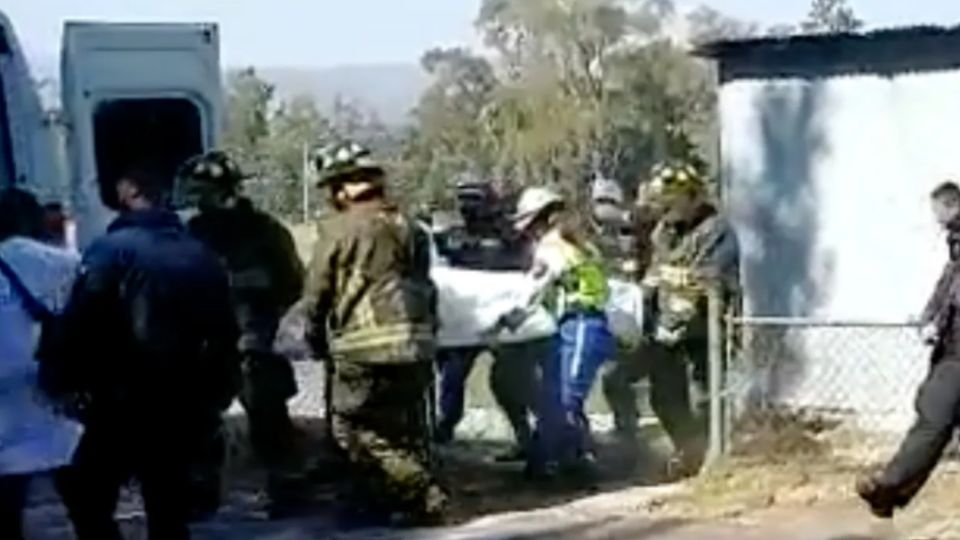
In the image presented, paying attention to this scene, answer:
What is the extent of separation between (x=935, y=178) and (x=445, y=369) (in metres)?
2.80

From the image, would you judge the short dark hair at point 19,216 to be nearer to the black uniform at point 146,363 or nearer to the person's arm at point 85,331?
the black uniform at point 146,363

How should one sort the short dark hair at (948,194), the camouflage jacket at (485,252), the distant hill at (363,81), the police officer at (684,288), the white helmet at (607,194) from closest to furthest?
the short dark hair at (948,194) < the police officer at (684,288) < the camouflage jacket at (485,252) < the white helmet at (607,194) < the distant hill at (363,81)

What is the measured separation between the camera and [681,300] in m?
12.1

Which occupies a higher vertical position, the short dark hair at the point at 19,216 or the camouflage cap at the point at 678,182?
the short dark hair at the point at 19,216

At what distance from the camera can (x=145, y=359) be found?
805 centimetres

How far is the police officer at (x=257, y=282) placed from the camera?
36.7 ft

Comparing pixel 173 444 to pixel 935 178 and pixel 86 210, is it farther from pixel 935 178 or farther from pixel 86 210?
pixel 86 210

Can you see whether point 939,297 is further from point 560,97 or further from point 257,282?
point 560,97

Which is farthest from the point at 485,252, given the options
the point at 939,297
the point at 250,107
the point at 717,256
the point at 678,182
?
the point at 250,107

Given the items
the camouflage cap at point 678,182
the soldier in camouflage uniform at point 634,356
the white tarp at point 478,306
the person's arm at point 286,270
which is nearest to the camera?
the person's arm at point 286,270

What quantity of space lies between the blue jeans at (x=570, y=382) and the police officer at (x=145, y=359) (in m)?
3.92

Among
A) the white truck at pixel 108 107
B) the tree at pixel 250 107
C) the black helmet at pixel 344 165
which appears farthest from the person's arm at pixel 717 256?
→ the tree at pixel 250 107

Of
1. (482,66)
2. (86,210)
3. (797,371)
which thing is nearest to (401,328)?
(797,371)

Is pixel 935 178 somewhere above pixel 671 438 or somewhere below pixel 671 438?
above
